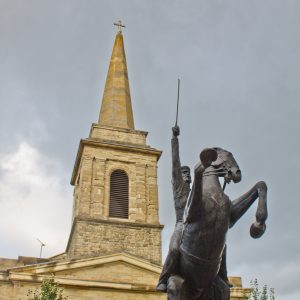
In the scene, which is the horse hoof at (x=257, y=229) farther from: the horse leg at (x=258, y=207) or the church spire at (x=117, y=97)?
the church spire at (x=117, y=97)

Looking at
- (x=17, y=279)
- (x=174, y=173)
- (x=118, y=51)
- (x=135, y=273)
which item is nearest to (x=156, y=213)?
(x=135, y=273)

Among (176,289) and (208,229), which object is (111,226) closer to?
(176,289)

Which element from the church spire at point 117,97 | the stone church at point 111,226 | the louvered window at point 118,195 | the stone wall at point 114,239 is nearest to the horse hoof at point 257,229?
the stone church at point 111,226

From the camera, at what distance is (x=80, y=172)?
31938 mm

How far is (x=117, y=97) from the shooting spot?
35.9 m

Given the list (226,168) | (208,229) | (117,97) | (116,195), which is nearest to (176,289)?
(208,229)

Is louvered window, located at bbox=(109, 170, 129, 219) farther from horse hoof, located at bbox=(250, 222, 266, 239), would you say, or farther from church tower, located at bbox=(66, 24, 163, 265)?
horse hoof, located at bbox=(250, 222, 266, 239)

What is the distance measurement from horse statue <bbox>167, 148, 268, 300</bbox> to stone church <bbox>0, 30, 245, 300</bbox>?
63.7 ft

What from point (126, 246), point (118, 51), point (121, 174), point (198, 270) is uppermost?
point (118, 51)

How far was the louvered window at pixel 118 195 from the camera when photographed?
3005cm

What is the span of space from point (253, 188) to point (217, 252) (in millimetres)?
722

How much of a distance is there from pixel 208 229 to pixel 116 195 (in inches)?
1036

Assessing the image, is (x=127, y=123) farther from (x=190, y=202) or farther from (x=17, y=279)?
(x=190, y=202)

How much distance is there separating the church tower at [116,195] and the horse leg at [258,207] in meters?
23.2
